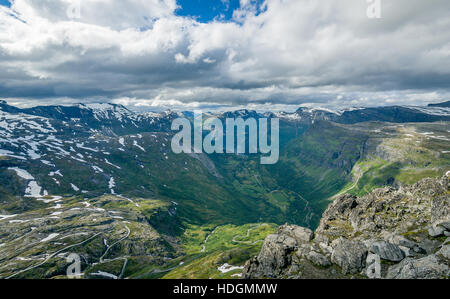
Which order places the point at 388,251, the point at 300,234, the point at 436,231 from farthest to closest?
the point at 300,234 → the point at 436,231 → the point at 388,251

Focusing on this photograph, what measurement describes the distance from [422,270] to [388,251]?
11.3 metres

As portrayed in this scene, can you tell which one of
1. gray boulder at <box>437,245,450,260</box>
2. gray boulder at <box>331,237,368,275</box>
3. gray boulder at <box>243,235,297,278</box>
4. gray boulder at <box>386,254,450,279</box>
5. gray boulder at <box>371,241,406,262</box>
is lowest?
gray boulder at <box>243,235,297,278</box>

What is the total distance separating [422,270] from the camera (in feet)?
149

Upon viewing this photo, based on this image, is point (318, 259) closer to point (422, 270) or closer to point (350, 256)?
point (350, 256)

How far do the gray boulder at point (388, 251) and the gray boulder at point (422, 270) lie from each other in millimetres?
5167

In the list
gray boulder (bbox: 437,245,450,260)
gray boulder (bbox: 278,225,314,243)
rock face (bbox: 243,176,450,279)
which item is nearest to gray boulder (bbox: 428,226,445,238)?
rock face (bbox: 243,176,450,279)

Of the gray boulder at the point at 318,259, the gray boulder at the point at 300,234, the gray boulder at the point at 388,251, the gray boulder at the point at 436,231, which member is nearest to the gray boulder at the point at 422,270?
the gray boulder at the point at 388,251

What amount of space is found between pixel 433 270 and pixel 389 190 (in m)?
81.1

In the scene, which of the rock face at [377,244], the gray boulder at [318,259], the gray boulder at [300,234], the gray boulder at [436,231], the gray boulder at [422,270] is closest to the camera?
the gray boulder at [422,270]

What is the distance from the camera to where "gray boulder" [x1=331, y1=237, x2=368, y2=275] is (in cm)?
5884

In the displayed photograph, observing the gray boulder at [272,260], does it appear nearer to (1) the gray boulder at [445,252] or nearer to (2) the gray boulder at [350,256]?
(2) the gray boulder at [350,256]

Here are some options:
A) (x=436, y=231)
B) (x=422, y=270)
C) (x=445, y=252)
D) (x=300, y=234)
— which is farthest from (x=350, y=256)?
(x=300, y=234)

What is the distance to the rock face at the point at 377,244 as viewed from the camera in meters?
53.7

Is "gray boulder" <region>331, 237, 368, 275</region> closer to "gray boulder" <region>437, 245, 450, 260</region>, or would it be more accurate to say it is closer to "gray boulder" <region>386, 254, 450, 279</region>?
"gray boulder" <region>386, 254, 450, 279</region>
